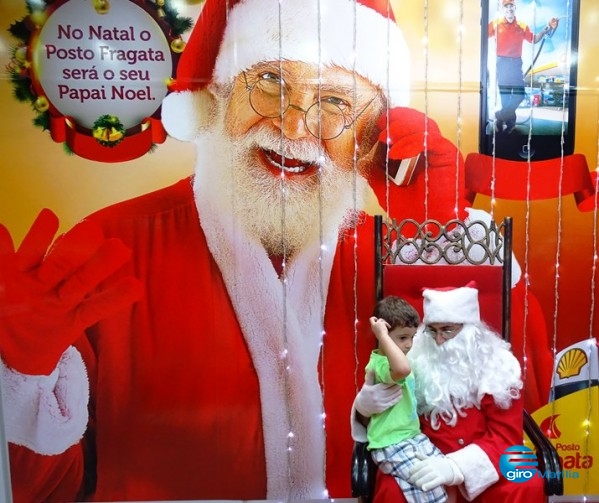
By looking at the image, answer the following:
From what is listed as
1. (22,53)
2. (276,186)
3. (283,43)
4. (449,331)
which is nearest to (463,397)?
(449,331)

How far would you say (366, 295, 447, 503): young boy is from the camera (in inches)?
61.9

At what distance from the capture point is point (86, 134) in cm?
205

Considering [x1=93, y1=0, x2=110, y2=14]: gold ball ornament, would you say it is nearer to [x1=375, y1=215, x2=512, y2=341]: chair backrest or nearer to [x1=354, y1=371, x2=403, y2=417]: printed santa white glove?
[x1=375, y1=215, x2=512, y2=341]: chair backrest

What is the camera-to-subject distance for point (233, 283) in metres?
2.13

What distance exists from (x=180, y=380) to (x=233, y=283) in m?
0.52

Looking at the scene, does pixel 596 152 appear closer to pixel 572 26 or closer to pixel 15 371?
pixel 572 26

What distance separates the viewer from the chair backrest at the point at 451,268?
1.87 metres

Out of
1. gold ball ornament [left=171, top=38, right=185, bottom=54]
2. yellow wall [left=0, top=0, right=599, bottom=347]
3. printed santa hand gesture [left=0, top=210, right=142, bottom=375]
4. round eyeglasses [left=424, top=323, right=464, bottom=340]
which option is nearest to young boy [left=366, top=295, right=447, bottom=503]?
round eyeglasses [left=424, top=323, right=464, bottom=340]

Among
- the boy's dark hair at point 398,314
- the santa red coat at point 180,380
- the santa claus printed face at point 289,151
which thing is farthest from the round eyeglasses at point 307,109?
the boy's dark hair at point 398,314

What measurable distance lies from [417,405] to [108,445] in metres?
1.45

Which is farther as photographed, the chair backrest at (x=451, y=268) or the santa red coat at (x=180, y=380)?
the santa red coat at (x=180, y=380)

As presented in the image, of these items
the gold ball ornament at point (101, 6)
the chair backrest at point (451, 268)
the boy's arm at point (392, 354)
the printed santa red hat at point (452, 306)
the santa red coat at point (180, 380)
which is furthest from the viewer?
the santa red coat at point (180, 380)

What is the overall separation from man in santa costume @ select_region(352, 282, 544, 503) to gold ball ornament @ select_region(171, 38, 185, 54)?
1441 millimetres

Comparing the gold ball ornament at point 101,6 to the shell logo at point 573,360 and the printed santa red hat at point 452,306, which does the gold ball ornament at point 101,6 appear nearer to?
the printed santa red hat at point 452,306
